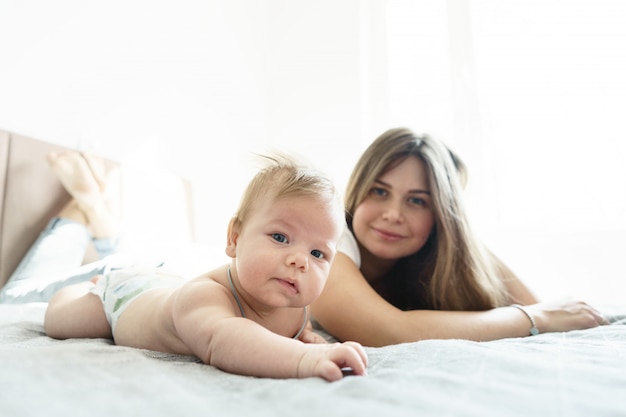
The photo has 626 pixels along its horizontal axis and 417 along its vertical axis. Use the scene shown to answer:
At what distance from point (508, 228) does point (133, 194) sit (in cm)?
189

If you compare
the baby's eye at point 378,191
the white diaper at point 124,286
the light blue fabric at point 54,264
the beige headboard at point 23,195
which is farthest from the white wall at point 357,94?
the baby's eye at point 378,191

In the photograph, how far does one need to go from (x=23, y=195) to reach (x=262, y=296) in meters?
1.21

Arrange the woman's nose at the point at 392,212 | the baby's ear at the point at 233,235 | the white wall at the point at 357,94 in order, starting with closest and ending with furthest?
the baby's ear at the point at 233,235, the woman's nose at the point at 392,212, the white wall at the point at 357,94

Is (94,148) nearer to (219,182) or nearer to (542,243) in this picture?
(219,182)

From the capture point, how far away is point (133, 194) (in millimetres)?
1931

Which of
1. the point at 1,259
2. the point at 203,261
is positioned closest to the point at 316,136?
the point at 203,261

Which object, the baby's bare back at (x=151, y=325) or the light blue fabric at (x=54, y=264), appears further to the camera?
the light blue fabric at (x=54, y=264)

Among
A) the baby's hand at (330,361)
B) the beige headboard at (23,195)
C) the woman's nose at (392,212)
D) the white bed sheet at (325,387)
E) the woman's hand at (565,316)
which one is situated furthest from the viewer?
the beige headboard at (23,195)

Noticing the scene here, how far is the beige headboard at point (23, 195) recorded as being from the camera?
1473 millimetres

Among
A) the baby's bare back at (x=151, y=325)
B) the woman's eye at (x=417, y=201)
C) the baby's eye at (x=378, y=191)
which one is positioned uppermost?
the baby's eye at (x=378, y=191)

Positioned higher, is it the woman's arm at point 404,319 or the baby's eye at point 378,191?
the baby's eye at point 378,191

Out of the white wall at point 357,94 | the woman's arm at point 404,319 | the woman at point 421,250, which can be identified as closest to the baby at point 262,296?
the woman's arm at point 404,319

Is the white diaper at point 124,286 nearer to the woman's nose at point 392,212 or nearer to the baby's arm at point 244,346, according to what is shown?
the baby's arm at point 244,346

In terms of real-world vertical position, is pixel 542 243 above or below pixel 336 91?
below
